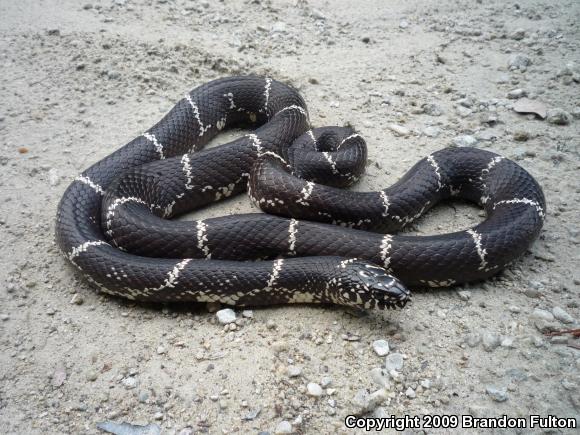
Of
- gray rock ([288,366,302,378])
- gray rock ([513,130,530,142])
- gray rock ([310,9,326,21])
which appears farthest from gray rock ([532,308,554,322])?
gray rock ([310,9,326,21])

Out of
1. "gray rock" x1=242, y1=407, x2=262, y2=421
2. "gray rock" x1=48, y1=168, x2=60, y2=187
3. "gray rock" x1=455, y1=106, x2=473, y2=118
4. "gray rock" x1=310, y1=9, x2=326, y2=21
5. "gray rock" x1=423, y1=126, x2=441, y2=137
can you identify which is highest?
"gray rock" x1=310, y1=9, x2=326, y2=21

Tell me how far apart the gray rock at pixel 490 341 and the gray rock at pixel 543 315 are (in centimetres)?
54

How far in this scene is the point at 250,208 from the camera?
6383mm

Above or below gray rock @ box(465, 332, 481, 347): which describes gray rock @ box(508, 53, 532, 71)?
above

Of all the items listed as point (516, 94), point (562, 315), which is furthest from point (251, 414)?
point (516, 94)

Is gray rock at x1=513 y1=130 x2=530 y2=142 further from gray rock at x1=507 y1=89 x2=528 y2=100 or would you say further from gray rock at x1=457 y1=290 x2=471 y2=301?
gray rock at x1=457 y1=290 x2=471 y2=301

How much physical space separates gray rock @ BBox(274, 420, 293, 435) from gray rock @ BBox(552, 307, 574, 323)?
2936mm

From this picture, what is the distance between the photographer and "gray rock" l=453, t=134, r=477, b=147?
703 centimetres

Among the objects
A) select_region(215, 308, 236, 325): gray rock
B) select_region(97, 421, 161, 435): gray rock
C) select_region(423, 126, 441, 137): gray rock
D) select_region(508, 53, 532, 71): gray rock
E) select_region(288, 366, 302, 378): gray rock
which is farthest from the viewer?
select_region(508, 53, 532, 71): gray rock

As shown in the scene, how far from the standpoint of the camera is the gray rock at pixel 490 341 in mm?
4445

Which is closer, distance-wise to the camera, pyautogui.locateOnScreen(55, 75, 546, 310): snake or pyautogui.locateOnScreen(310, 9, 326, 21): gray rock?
pyautogui.locateOnScreen(55, 75, 546, 310): snake

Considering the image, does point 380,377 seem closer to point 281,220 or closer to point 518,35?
point 281,220

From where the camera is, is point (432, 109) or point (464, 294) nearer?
point (464, 294)

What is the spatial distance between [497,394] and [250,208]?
374 centimetres
